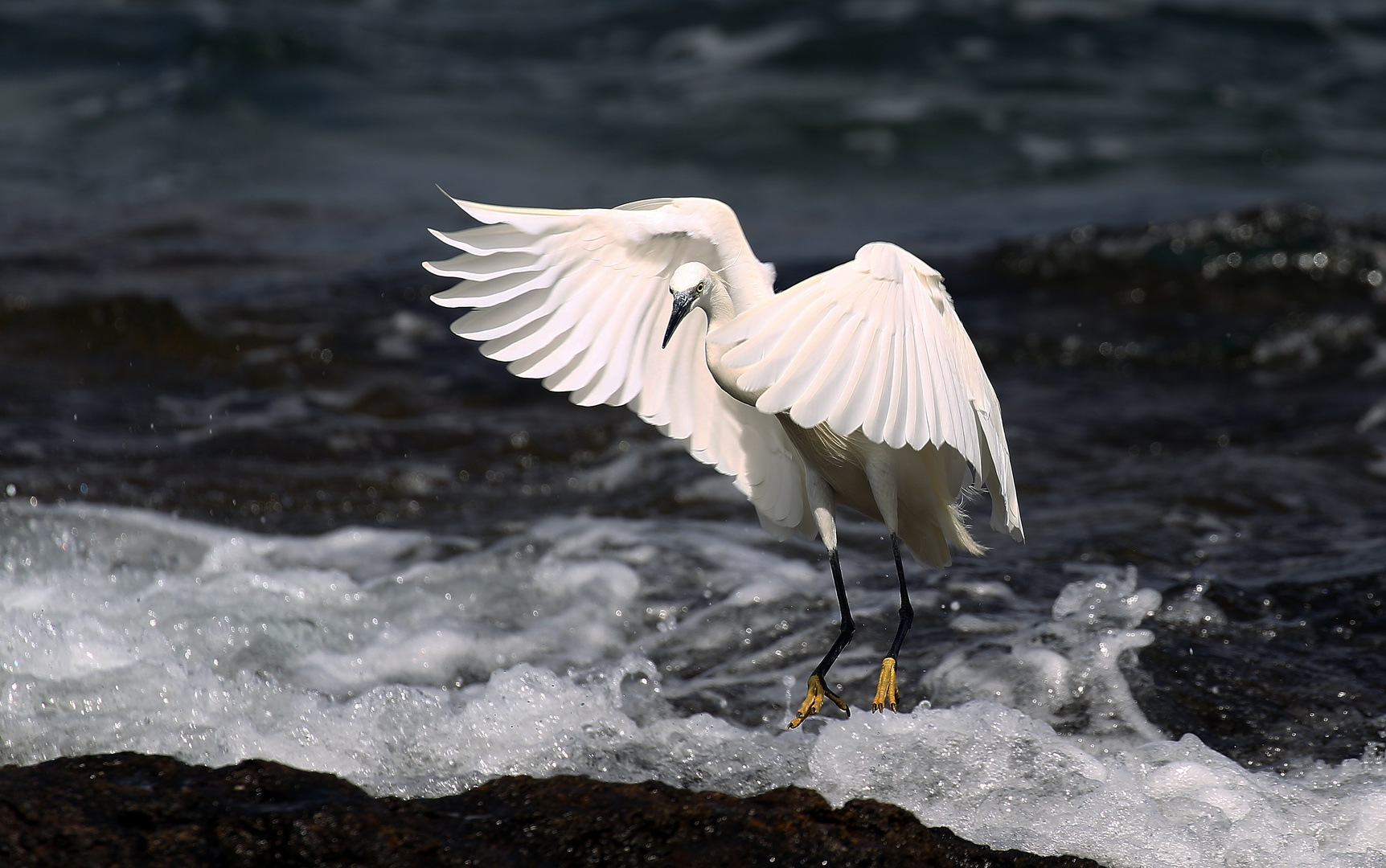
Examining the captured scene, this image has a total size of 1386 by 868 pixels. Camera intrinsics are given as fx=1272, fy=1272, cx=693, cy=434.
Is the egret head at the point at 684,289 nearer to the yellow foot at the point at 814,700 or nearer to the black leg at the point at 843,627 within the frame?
the black leg at the point at 843,627

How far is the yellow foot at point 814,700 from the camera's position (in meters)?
3.43

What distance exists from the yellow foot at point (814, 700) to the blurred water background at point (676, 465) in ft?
0.23

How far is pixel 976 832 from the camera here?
3.01 metres

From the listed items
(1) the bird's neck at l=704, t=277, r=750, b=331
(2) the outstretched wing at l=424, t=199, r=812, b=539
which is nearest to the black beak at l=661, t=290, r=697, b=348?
(1) the bird's neck at l=704, t=277, r=750, b=331

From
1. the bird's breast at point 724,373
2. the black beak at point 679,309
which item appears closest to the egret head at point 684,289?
the black beak at point 679,309

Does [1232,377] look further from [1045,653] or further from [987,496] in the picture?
[1045,653]

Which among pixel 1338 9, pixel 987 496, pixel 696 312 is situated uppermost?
pixel 1338 9

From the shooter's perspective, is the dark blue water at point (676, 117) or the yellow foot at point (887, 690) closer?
the yellow foot at point (887, 690)

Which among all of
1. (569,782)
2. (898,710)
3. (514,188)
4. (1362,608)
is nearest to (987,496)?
(1362,608)

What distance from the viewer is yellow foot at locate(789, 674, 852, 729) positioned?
135 inches

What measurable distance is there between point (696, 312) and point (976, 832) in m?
1.59

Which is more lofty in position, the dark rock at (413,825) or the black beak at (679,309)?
the black beak at (679,309)

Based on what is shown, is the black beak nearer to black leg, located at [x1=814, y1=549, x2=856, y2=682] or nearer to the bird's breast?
the bird's breast

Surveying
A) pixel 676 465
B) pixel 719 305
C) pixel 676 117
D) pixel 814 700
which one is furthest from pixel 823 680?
pixel 676 117
